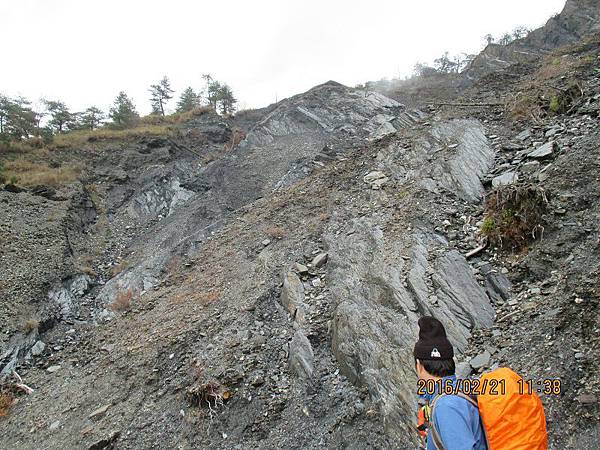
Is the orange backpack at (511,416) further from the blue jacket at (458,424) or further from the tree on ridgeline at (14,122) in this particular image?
the tree on ridgeline at (14,122)

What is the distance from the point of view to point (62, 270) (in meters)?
11.9

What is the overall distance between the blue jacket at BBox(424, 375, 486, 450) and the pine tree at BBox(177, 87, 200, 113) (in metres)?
35.1

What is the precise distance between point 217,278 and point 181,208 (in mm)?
7007

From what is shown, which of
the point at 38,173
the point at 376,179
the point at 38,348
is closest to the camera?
the point at 38,348

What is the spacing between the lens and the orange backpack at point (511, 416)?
2.02 m

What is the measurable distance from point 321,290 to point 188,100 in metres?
31.2

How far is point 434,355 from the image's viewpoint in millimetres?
2605

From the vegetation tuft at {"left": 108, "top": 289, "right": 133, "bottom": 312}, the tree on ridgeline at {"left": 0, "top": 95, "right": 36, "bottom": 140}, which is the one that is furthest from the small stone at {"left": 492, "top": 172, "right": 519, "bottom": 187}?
the tree on ridgeline at {"left": 0, "top": 95, "right": 36, "bottom": 140}

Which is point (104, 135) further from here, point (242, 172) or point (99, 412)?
point (99, 412)

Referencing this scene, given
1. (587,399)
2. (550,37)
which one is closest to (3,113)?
(587,399)

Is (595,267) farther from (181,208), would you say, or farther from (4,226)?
(4,226)

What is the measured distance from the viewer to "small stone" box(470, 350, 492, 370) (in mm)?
5293

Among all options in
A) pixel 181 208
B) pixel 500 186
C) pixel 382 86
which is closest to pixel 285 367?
pixel 500 186

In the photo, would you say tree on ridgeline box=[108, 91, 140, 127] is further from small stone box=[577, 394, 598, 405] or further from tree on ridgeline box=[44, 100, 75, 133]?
small stone box=[577, 394, 598, 405]
